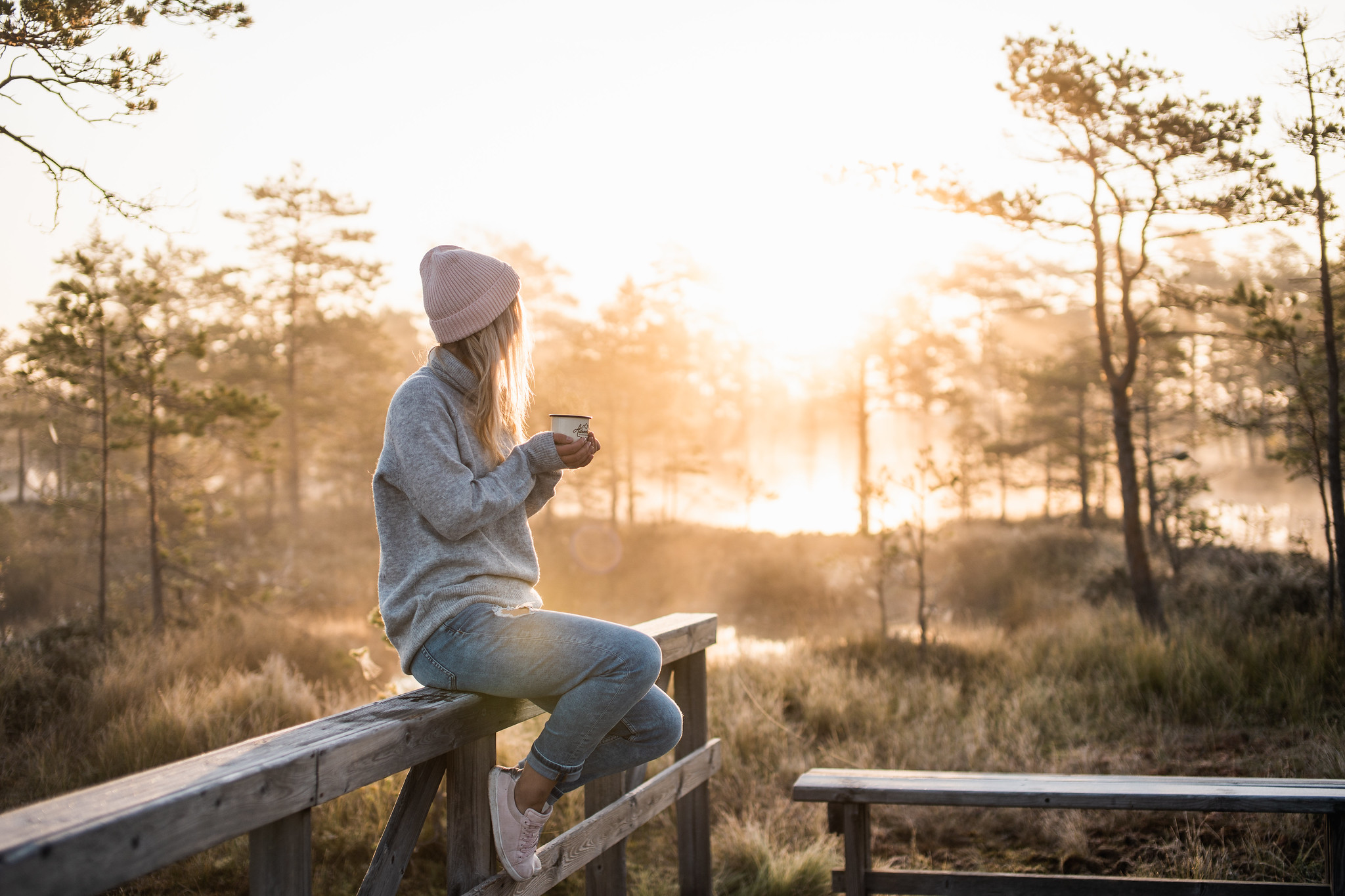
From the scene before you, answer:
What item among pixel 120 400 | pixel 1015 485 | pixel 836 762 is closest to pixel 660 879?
pixel 836 762

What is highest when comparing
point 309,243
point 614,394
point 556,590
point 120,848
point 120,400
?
point 309,243

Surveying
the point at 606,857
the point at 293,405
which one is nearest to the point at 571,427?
the point at 606,857

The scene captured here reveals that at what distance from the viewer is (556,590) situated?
1959cm

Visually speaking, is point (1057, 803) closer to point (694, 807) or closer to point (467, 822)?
point (694, 807)

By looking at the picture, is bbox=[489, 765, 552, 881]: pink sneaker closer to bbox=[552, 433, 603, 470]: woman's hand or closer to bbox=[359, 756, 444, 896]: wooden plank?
bbox=[359, 756, 444, 896]: wooden plank

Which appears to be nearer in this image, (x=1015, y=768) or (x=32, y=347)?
(x=1015, y=768)

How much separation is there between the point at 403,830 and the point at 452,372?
3.86 feet

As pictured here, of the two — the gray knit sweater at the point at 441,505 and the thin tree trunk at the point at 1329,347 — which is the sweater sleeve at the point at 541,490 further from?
the thin tree trunk at the point at 1329,347

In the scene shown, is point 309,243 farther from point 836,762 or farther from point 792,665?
point 836,762

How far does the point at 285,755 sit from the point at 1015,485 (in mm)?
24779

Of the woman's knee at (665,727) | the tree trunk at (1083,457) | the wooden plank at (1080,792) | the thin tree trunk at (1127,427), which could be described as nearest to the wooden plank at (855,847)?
the wooden plank at (1080,792)

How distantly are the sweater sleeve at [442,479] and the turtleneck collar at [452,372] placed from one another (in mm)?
125

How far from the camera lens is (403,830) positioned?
84.0 inches

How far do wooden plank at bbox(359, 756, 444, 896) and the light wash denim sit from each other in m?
0.23
